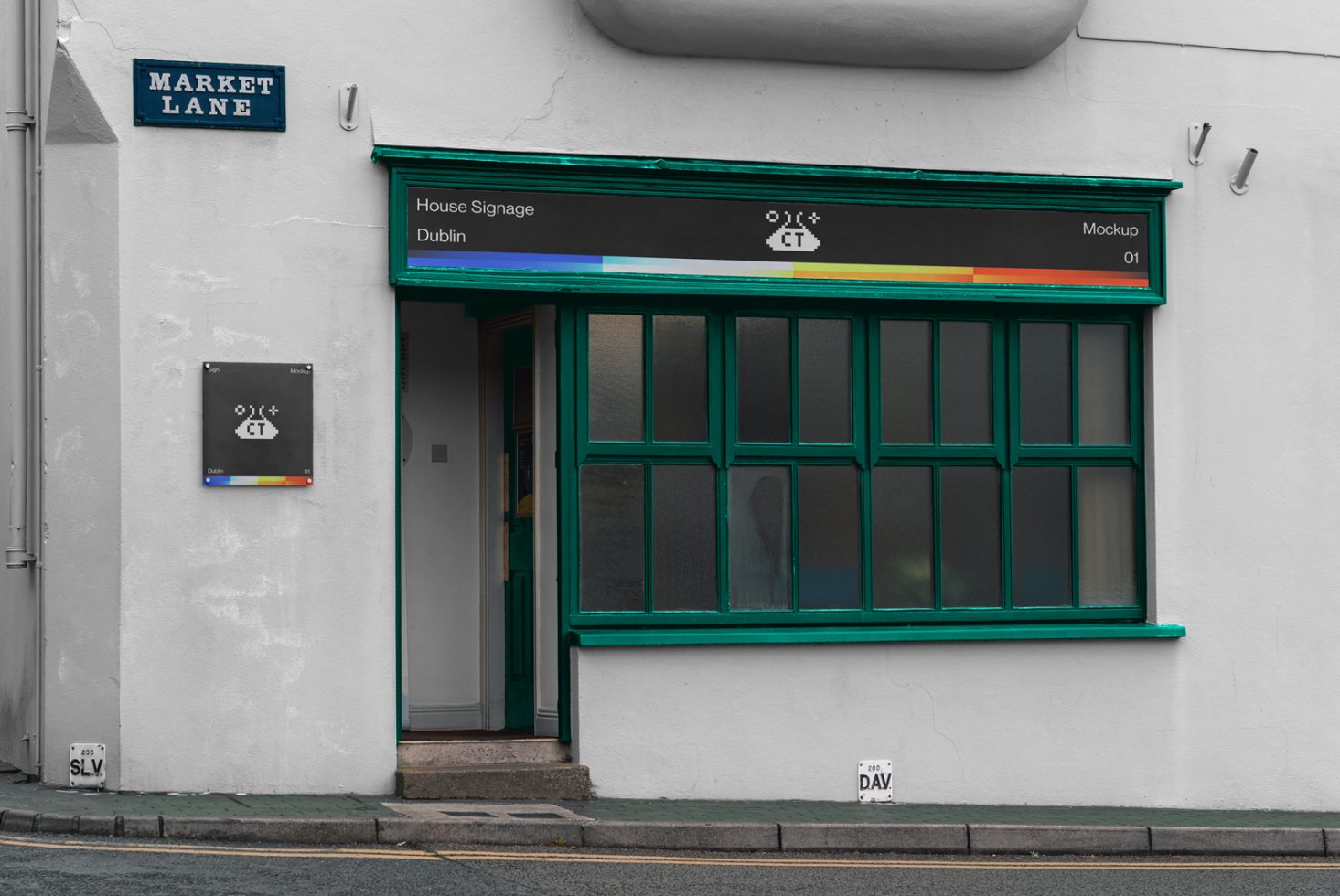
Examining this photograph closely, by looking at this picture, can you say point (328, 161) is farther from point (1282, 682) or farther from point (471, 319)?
point (1282, 682)

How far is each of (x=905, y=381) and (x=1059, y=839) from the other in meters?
3.29

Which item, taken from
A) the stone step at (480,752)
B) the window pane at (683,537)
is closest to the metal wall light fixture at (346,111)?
the window pane at (683,537)

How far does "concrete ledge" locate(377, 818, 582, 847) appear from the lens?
10.3 metres

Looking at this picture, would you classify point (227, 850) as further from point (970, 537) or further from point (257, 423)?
point (970, 537)

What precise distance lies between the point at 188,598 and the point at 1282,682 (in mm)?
7382

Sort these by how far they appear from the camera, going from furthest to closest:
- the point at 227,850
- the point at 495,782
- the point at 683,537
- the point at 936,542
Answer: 1. the point at 936,542
2. the point at 683,537
3. the point at 495,782
4. the point at 227,850

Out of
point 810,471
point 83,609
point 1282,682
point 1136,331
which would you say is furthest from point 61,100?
point 1282,682

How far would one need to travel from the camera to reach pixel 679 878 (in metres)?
9.55

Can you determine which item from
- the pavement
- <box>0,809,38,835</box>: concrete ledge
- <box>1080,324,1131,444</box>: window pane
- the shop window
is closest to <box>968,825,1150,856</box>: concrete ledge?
the pavement

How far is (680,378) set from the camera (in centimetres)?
1256

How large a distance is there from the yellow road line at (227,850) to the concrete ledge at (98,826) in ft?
0.87

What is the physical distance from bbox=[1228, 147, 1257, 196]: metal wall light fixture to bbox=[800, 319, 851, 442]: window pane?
2.93 metres

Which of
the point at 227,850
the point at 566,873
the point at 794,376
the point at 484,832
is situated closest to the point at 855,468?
the point at 794,376

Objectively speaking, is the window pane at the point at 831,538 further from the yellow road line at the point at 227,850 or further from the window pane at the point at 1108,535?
the yellow road line at the point at 227,850
